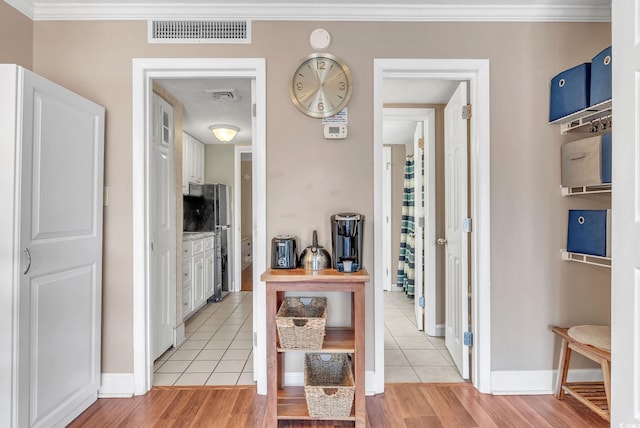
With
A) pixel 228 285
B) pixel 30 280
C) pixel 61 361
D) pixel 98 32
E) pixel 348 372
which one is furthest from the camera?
pixel 228 285

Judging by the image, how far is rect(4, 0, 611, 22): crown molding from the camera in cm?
209

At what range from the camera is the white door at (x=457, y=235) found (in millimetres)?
2299

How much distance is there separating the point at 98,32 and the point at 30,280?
1554mm

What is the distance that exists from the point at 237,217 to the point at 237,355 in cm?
269

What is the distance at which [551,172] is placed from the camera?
85.0 inches

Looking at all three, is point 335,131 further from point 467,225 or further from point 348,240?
point 467,225

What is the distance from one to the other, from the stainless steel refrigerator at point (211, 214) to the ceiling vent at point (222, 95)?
56.2 inches

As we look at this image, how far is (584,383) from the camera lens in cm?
214

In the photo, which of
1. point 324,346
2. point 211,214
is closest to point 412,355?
point 324,346

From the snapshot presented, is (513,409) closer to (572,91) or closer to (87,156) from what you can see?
(572,91)

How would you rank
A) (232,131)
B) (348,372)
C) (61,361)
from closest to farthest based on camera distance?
(61,361), (348,372), (232,131)

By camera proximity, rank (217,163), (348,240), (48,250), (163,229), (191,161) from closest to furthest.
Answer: (48,250) < (348,240) < (163,229) < (191,161) < (217,163)

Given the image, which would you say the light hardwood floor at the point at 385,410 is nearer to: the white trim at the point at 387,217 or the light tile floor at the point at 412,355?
the light tile floor at the point at 412,355

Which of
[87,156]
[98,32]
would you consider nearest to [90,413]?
[87,156]
